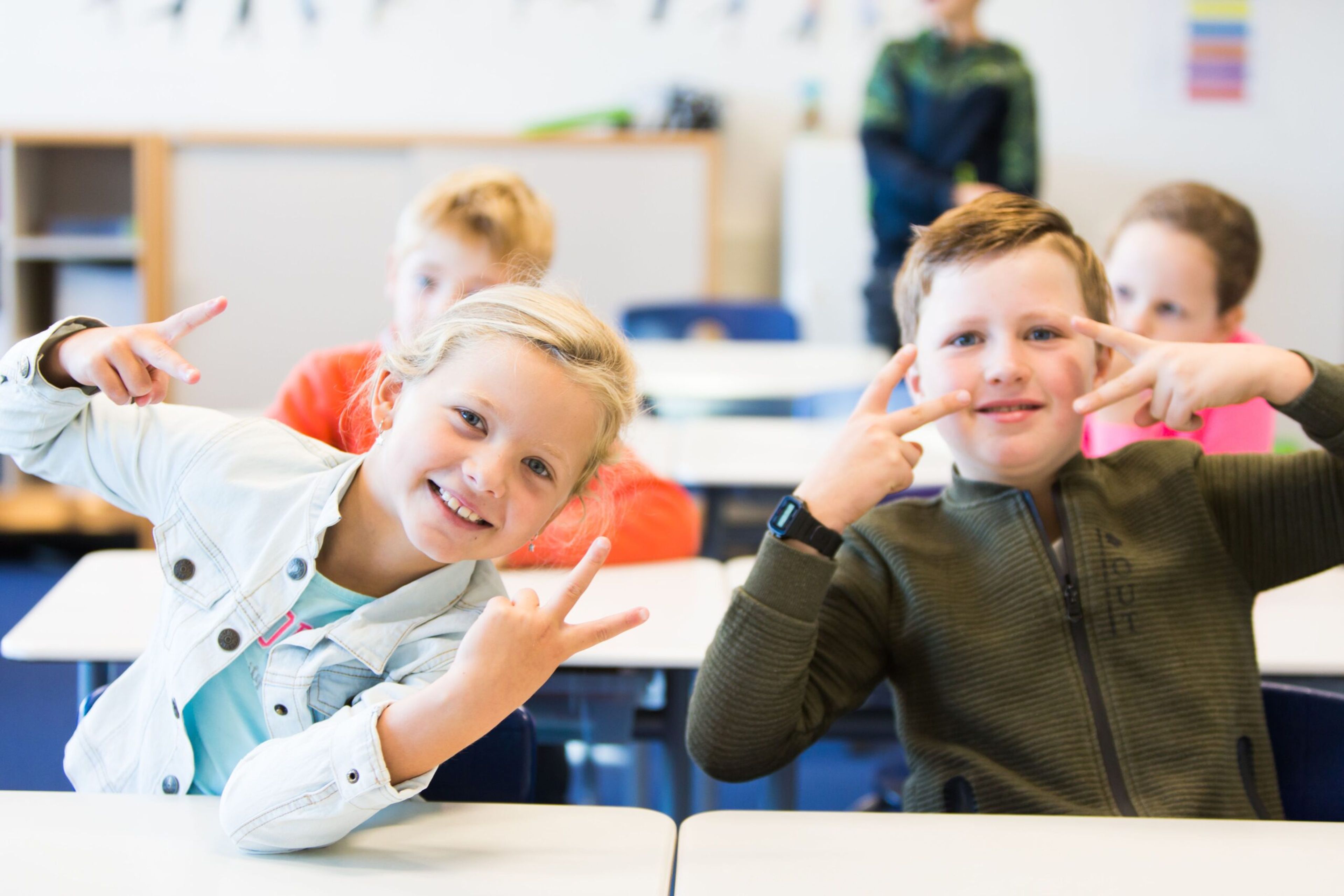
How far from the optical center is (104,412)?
3.79 feet

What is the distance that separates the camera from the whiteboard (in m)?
4.48

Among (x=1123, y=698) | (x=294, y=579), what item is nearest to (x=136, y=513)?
(x=294, y=579)

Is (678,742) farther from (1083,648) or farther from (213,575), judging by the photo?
(213,575)

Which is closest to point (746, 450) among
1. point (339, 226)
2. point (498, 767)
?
point (498, 767)

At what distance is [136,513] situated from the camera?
117 centimetres

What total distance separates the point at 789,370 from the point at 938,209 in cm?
71

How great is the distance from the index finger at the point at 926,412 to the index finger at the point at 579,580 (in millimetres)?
345

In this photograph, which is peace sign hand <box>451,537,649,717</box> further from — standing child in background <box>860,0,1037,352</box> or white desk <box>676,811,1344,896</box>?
standing child in background <box>860,0,1037,352</box>

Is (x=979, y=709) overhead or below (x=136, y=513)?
below

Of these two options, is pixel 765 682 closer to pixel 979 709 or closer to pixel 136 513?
pixel 979 709

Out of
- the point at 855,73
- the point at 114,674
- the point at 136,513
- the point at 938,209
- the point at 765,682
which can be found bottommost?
the point at 114,674

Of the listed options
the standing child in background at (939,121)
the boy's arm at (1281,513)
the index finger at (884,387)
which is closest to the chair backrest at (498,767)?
the index finger at (884,387)

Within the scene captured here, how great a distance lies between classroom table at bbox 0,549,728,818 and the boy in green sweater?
0.24 meters

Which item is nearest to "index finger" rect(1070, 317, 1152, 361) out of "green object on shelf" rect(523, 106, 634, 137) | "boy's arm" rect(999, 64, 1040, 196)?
"boy's arm" rect(999, 64, 1040, 196)
